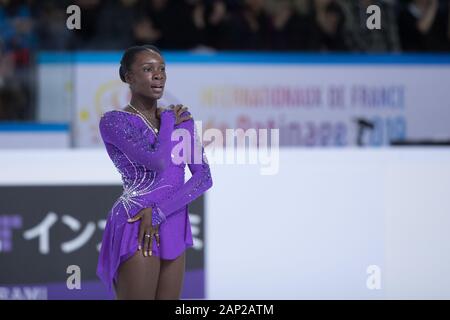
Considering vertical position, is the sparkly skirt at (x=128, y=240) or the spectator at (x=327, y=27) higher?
the spectator at (x=327, y=27)

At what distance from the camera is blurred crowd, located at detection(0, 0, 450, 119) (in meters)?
7.17

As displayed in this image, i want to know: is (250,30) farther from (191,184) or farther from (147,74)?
(191,184)

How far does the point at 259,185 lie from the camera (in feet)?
19.8

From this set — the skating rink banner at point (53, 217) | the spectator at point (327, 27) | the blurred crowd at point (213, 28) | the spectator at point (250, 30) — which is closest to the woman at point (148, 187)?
the skating rink banner at point (53, 217)

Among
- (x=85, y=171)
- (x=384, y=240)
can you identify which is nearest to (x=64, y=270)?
(x=85, y=171)

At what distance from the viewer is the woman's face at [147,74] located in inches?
153

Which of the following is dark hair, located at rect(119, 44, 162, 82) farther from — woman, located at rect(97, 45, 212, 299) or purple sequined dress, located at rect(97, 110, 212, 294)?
purple sequined dress, located at rect(97, 110, 212, 294)

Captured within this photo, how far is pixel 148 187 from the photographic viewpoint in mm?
3883

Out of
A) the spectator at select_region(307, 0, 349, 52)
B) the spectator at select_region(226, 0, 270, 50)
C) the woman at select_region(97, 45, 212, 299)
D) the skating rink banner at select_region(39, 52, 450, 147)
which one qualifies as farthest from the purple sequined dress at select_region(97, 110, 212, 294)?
the spectator at select_region(226, 0, 270, 50)

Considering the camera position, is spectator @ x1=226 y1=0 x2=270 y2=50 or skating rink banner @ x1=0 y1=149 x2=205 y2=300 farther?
spectator @ x1=226 y1=0 x2=270 y2=50

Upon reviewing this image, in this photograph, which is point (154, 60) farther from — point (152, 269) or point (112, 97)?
point (112, 97)

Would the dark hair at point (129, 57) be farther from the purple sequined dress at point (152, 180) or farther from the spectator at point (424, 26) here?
the spectator at point (424, 26)

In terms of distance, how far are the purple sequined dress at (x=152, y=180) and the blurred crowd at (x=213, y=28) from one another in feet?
10.8

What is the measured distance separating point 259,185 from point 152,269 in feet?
7.43
